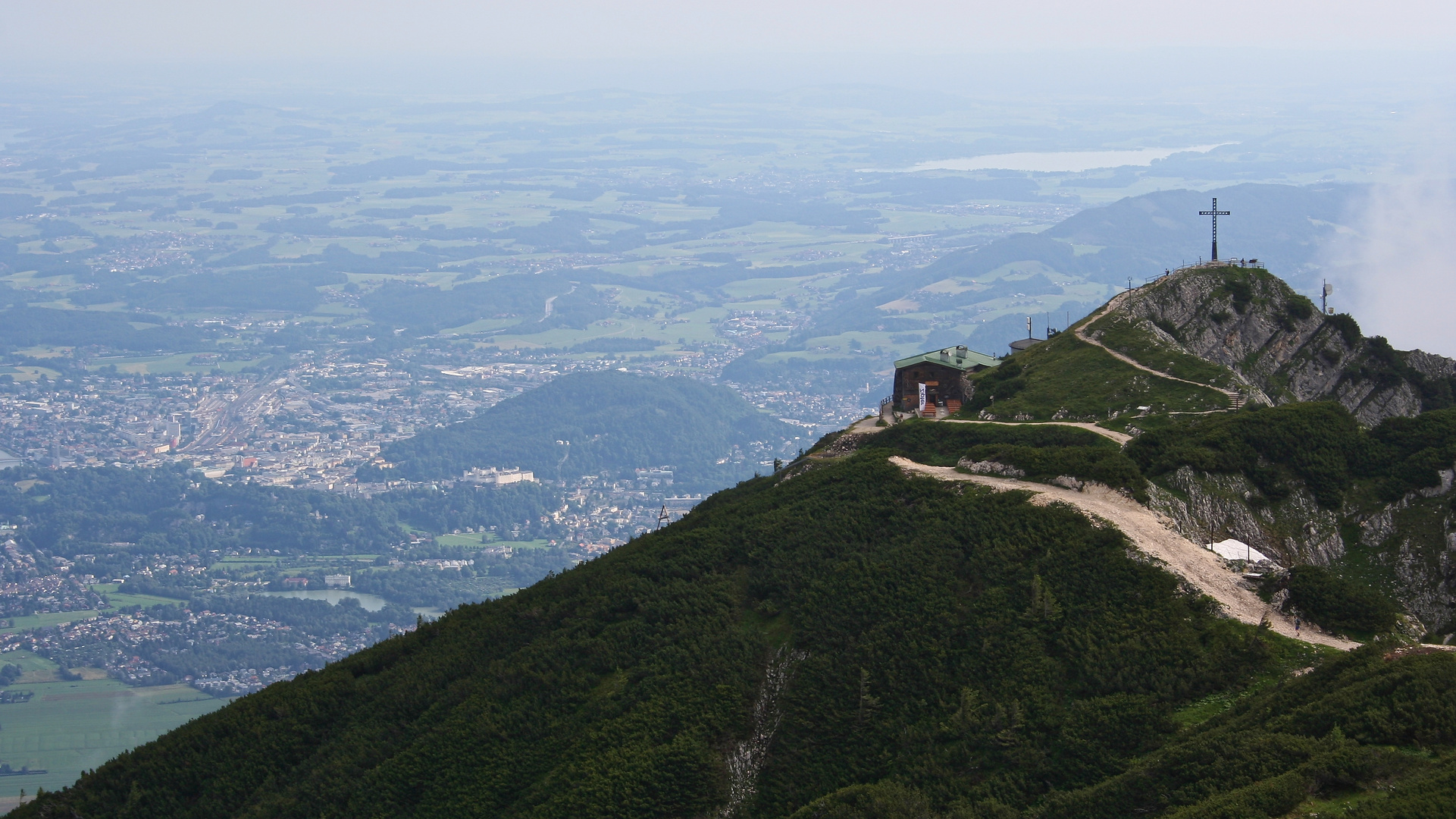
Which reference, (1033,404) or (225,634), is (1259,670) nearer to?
(1033,404)

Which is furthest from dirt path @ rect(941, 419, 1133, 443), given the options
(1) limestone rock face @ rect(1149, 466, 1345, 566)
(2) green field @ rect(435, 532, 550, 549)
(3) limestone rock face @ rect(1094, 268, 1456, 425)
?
(2) green field @ rect(435, 532, 550, 549)

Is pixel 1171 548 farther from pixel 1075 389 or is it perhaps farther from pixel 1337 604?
pixel 1075 389

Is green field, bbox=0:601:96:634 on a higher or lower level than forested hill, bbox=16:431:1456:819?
lower

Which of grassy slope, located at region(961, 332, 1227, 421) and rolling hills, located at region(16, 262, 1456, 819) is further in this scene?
grassy slope, located at region(961, 332, 1227, 421)

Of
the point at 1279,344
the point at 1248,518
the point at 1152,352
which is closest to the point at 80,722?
the point at 1152,352

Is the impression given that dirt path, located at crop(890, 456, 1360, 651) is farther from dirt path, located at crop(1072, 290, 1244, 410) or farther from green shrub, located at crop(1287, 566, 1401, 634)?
dirt path, located at crop(1072, 290, 1244, 410)

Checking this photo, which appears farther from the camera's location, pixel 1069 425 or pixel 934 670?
pixel 1069 425

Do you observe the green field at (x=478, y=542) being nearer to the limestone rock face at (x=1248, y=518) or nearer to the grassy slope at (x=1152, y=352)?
the grassy slope at (x=1152, y=352)
